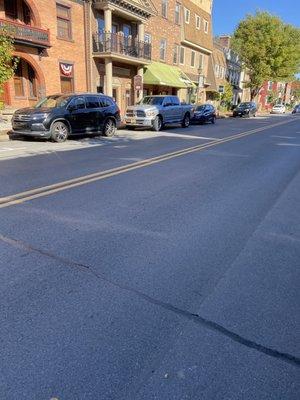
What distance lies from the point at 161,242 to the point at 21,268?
1645mm

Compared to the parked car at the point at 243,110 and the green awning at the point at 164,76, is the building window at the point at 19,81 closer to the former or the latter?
the green awning at the point at 164,76

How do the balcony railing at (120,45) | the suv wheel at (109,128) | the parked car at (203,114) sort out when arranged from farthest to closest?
1. the parked car at (203,114)
2. the balcony railing at (120,45)
3. the suv wheel at (109,128)

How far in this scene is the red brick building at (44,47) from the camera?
A: 1802cm

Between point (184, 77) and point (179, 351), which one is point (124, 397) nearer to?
point (179, 351)

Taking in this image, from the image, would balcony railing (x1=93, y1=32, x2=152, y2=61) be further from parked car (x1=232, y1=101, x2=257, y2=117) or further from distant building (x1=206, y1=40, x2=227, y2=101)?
distant building (x1=206, y1=40, x2=227, y2=101)

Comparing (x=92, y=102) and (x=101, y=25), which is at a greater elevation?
(x=101, y=25)

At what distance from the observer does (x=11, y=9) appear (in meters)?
18.4

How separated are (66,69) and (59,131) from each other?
8.55 metres

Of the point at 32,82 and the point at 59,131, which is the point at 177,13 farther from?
the point at 59,131

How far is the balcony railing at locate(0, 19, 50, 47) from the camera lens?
54.8 ft

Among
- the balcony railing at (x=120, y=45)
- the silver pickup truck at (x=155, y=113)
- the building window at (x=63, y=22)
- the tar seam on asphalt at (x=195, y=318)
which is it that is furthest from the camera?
the balcony railing at (x=120, y=45)

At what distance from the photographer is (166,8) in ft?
98.1

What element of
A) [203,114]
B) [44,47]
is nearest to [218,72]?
[203,114]

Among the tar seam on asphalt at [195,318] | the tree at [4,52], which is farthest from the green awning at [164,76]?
the tar seam on asphalt at [195,318]
